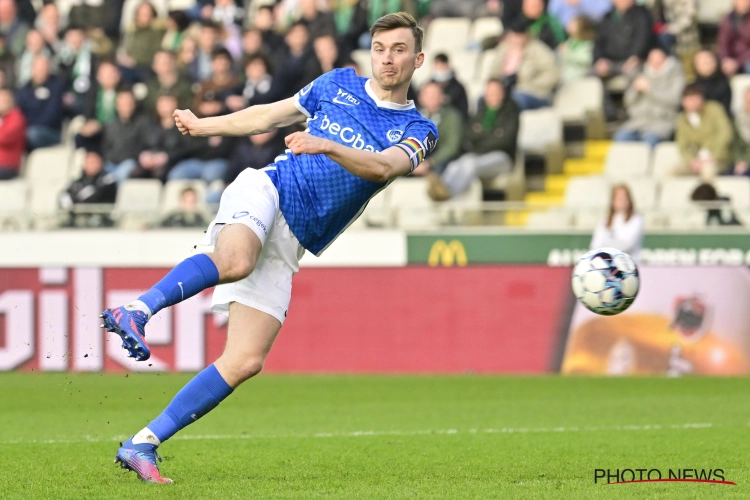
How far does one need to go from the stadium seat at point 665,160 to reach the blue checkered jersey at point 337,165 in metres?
9.66

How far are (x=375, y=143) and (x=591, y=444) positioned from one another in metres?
2.66

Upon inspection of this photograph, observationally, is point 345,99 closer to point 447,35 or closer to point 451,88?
point 451,88

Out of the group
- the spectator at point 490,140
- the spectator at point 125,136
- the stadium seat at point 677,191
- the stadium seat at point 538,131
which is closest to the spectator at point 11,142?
the spectator at point 125,136

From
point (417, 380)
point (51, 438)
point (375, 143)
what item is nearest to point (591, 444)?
point (375, 143)

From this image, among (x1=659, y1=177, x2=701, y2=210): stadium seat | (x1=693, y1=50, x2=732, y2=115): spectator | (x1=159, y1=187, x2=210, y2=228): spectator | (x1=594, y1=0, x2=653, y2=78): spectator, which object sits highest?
(x1=594, y1=0, x2=653, y2=78): spectator

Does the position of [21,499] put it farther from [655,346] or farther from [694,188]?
[694,188]

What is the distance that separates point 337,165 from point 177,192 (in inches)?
398

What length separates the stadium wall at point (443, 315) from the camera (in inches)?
547

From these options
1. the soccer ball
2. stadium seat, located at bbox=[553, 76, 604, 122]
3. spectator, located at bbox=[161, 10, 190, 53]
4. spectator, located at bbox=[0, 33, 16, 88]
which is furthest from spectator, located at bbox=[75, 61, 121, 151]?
the soccer ball

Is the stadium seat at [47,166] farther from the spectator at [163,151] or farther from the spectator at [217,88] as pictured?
the spectator at [217,88]

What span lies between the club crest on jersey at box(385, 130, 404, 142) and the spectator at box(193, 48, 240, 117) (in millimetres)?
10986

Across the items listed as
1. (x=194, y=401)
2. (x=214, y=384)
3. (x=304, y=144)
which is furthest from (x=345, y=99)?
(x=194, y=401)

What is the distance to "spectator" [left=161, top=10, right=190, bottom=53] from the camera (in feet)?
63.6

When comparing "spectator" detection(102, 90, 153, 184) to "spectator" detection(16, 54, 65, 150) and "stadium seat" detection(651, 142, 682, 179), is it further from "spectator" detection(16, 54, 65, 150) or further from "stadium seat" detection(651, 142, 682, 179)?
"stadium seat" detection(651, 142, 682, 179)
